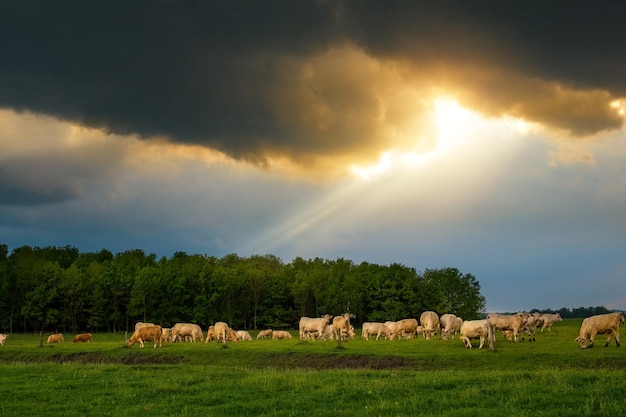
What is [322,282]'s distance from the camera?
393 feet

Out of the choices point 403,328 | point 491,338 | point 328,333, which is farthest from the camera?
point 328,333

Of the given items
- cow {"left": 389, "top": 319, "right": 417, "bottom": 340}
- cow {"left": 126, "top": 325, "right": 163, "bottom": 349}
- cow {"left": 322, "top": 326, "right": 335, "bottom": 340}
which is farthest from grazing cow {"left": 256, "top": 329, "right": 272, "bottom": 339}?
cow {"left": 389, "top": 319, "right": 417, "bottom": 340}

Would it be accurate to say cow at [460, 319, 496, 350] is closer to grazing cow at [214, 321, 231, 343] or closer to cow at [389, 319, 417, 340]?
cow at [389, 319, 417, 340]

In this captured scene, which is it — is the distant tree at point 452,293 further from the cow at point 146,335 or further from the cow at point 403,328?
the cow at point 146,335

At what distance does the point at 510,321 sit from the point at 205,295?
7571 centimetres

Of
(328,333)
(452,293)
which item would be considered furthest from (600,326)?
(452,293)

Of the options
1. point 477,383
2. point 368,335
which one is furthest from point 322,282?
point 477,383

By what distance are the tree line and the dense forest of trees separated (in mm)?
189

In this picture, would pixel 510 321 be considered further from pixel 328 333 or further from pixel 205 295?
pixel 205 295

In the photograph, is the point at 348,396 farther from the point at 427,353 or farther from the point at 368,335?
the point at 368,335

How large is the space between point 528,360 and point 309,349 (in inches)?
A: 683

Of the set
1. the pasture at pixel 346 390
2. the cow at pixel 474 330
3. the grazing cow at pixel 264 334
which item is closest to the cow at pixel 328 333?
the grazing cow at pixel 264 334

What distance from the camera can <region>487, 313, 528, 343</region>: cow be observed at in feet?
141

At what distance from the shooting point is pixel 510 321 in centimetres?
4394
